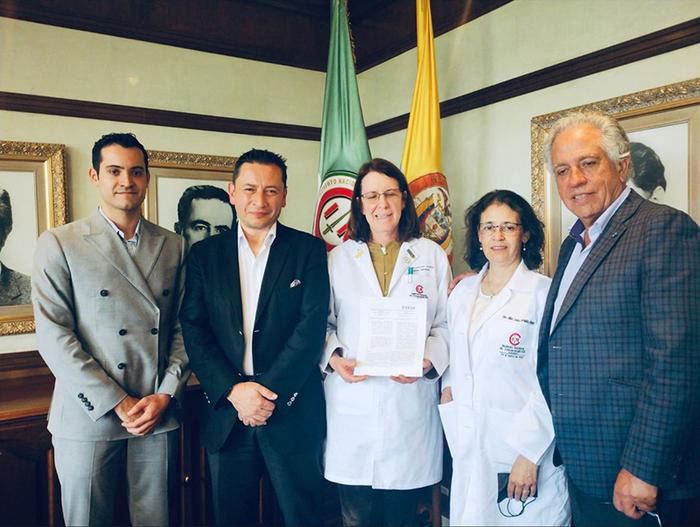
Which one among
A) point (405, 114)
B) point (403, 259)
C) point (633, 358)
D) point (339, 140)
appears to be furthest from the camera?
point (405, 114)

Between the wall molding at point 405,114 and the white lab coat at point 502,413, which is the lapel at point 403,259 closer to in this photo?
the white lab coat at point 502,413

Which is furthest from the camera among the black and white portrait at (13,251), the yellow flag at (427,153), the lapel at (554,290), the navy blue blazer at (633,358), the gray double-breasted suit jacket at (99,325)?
the yellow flag at (427,153)

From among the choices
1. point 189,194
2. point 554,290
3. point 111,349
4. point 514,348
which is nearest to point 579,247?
point 554,290

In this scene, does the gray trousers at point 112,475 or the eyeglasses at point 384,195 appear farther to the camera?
the eyeglasses at point 384,195

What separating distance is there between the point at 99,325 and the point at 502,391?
4.62 ft

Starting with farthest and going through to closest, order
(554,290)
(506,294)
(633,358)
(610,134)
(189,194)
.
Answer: (189,194)
(506,294)
(554,290)
(610,134)
(633,358)

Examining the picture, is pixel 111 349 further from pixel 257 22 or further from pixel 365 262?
pixel 257 22

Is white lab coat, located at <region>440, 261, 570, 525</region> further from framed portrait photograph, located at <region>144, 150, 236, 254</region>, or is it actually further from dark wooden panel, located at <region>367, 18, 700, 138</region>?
framed portrait photograph, located at <region>144, 150, 236, 254</region>

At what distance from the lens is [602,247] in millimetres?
1422

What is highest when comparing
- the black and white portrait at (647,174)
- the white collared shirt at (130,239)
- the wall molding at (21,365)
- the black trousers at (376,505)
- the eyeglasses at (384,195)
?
the black and white portrait at (647,174)

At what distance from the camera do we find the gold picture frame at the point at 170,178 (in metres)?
2.97

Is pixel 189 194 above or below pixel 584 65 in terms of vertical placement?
below

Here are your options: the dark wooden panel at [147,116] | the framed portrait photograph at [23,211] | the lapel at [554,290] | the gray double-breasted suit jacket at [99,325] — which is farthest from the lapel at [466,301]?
the framed portrait photograph at [23,211]

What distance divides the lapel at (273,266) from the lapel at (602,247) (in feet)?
3.16
